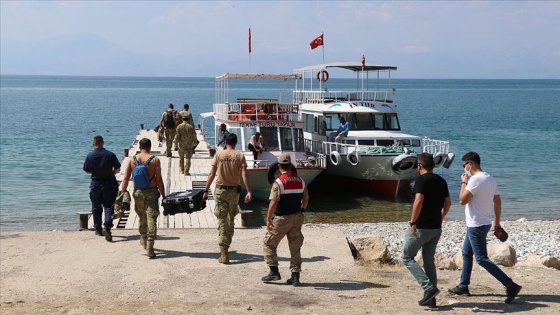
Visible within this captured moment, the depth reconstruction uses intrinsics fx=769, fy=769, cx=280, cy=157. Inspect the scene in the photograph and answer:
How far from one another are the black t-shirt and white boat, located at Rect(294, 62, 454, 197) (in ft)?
54.1

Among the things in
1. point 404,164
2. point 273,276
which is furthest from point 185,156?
point 273,276

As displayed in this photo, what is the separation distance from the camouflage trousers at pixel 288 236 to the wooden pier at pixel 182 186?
465cm

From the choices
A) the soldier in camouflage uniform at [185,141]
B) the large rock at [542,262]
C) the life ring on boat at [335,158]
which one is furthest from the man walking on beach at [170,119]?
the large rock at [542,262]

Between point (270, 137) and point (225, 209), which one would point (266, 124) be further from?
point (225, 209)

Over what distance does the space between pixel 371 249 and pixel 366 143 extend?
1562 centimetres

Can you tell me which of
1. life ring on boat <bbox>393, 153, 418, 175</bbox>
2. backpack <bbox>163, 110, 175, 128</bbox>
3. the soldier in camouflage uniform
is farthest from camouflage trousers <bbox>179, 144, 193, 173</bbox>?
life ring on boat <bbox>393, 153, 418, 175</bbox>

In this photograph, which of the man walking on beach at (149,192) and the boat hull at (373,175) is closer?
the man walking on beach at (149,192)

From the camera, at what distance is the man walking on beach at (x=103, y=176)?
41.6 feet

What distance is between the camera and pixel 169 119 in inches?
978

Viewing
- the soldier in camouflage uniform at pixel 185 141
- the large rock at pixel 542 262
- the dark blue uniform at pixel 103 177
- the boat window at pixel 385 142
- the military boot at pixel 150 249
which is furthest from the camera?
the boat window at pixel 385 142

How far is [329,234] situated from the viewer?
43.7ft

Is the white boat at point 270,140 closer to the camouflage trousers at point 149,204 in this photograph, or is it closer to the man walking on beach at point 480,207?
the camouflage trousers at point 149,204

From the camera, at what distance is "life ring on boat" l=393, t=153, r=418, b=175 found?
25.3 metres

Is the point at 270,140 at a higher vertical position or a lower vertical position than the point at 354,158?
higher
